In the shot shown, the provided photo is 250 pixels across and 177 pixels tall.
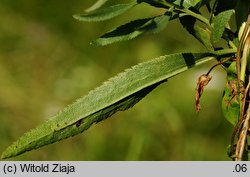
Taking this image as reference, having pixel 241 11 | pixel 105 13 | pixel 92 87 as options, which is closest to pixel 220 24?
pixel 241 11

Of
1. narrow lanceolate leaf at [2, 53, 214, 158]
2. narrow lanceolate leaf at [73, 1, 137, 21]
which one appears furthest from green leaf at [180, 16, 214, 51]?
narrow lanceolate leaf at [73, 1, 137, 21]

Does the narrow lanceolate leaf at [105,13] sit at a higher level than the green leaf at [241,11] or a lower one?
lower

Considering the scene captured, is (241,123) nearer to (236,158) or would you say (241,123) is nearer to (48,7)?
(236,158)

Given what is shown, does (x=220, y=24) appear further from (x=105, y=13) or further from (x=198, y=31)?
(x=105, y=13)

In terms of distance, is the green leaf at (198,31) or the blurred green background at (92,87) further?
the blurred green background at (92,87)

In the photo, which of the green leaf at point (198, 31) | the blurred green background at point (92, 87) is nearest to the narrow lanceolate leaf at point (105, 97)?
the green leaf at point (198, 31)

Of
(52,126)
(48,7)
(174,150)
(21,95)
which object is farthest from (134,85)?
(48,7)

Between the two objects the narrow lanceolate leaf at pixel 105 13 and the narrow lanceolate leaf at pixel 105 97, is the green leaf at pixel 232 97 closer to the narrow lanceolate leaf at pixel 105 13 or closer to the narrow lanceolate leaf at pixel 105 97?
the narrow lanceolate leaf at pixel 105 97
